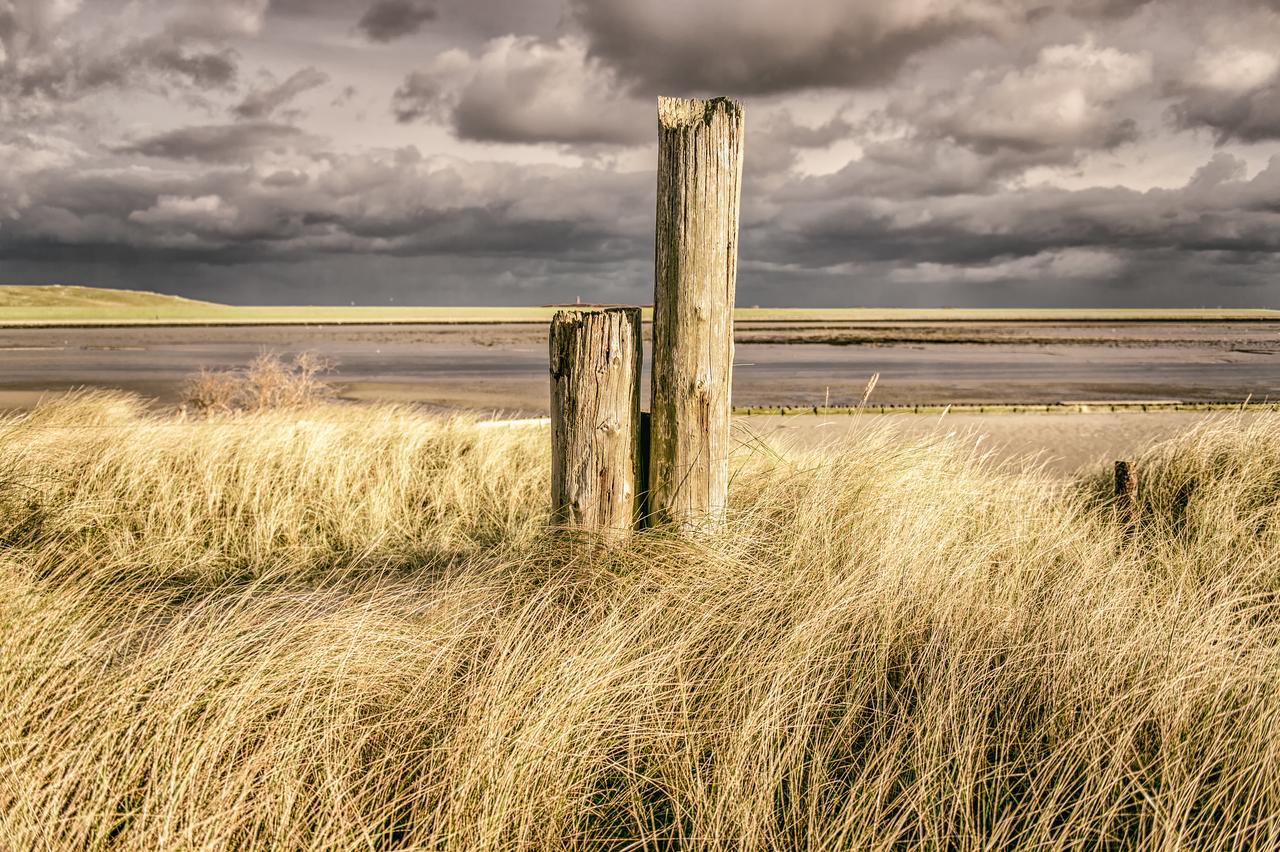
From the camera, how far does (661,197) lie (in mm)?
4148

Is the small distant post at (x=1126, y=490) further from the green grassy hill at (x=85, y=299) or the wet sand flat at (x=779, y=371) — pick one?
the green grassy hill at (x=85, y=299)

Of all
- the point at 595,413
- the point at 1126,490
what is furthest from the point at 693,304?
the point at 1126,490

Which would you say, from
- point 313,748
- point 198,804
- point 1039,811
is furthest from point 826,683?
point 198,804

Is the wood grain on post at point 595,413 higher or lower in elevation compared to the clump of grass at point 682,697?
higher

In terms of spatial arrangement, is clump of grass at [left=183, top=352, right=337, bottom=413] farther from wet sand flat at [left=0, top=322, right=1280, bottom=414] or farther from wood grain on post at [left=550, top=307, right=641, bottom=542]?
wood grain on post at [left=550, top=307, right=641, bottom=542]

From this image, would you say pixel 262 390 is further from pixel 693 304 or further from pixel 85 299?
pixel 85 299

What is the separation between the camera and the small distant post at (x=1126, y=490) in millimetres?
5652

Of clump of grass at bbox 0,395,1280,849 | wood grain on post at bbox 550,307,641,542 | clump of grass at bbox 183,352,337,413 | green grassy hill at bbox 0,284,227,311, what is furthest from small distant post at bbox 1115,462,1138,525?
green grassy hill at bbox 0,284,227,311

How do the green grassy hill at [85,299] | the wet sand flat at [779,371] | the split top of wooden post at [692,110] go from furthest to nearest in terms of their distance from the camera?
the green grassy hill at [85,299]
the wet sand flat at [779,371]
the split top of wooden post at [692,110]

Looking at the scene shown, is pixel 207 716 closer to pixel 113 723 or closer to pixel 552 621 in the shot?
pixel 113 723

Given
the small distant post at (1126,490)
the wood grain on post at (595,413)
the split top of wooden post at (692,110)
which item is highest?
the split top of wooden post at (692,110)

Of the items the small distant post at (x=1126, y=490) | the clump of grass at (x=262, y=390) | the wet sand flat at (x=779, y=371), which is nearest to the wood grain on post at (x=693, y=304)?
the small distant post at (x=1126, y=490)

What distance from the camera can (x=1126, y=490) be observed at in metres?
5.68

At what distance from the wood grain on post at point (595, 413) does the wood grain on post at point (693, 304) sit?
0.18 m
